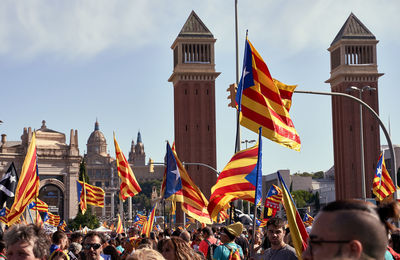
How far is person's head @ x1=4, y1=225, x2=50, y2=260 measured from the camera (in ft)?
15.8

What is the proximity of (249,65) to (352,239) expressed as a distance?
10.7m

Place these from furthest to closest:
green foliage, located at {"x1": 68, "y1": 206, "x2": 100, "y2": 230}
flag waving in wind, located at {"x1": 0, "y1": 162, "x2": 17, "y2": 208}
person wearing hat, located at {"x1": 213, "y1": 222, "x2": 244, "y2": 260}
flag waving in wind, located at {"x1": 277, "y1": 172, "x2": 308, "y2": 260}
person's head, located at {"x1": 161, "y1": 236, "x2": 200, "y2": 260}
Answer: green foliage, located at {"x1": 68, "y1": 206, "x2": 100, "y2": 230}
flag waving in wind, located at {"x1": 0, "y1": 162, "x2": 17, "y2": 208}
person wearing hat, located at {"x1": 213, "y1": 222, "x2": 244, "y2": 260}
person's head, located at {"x1": 161, "y1": 236, "x2": 200, "y2": 260}
flag waving in wind, located at {"x1": 277, "y1": 172, "x2": 308, "y2": 260}

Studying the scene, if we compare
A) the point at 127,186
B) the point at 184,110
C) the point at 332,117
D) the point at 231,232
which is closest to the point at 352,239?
the point at 231,232

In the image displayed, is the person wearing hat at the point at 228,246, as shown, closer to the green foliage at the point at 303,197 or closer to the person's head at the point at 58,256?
the person's head at the point at 58,256

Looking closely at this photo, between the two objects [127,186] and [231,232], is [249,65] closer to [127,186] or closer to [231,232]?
[231,232]

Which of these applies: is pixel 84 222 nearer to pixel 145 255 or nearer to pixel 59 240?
pixel 59 240

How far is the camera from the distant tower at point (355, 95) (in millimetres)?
80688

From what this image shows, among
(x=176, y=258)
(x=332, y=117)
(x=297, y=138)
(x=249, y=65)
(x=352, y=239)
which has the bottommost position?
(x=176, y=258)

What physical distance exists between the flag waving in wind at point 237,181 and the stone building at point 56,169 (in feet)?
278

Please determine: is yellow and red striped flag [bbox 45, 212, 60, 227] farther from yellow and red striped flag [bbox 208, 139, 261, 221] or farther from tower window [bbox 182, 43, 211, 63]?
tower window [bbox 182, 43, 211, 63]

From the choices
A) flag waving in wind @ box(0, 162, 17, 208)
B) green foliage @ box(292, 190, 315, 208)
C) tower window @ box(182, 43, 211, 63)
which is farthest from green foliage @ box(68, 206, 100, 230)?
flag waving in wind @ box(0, 162, 17, 208)

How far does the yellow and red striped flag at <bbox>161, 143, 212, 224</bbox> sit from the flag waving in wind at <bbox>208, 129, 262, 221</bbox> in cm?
442

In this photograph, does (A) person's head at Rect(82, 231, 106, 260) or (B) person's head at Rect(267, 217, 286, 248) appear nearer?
(B) person's head at Rect(267, 217, 286, 248)

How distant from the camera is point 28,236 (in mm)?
4859
